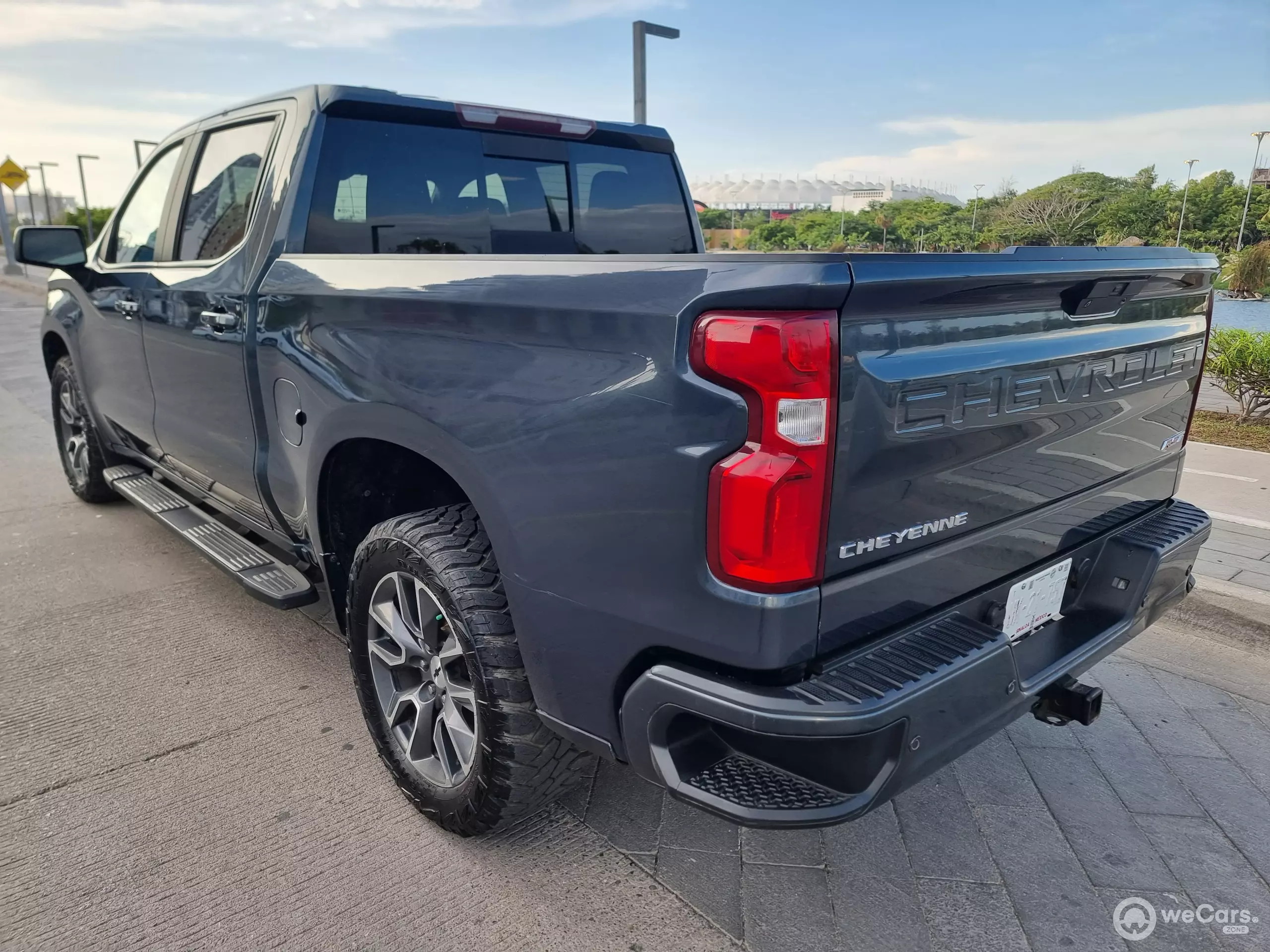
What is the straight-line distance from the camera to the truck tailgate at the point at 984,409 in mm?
1603

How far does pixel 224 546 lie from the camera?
10.9 ft

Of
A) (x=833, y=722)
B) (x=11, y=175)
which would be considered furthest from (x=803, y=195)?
(x=11, y=175)

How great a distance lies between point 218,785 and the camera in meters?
2.59

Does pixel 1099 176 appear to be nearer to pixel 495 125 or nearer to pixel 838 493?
pixel 495 125

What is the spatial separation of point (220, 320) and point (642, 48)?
7779mm

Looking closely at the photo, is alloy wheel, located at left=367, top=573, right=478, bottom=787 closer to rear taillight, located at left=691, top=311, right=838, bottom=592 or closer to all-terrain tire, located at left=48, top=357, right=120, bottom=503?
rear taillight, located at left=691, top=311, right=838, bottom=592

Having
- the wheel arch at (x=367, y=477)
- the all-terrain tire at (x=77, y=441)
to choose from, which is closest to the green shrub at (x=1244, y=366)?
the wheel arch at (x=367, y=477)

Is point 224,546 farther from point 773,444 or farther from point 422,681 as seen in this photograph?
point 773,444

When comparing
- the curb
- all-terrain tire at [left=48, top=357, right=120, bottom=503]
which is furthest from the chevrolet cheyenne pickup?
all-terrain tire at [left=48, top=357, right=120, bottom=503]

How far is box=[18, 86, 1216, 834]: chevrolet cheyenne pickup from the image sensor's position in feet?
5.16

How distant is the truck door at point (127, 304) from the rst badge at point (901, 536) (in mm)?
3165

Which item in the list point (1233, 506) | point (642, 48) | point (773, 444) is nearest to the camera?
point (773, 444)

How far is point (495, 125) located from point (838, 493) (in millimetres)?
2295

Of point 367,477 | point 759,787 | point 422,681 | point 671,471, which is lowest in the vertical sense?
point 422,681
